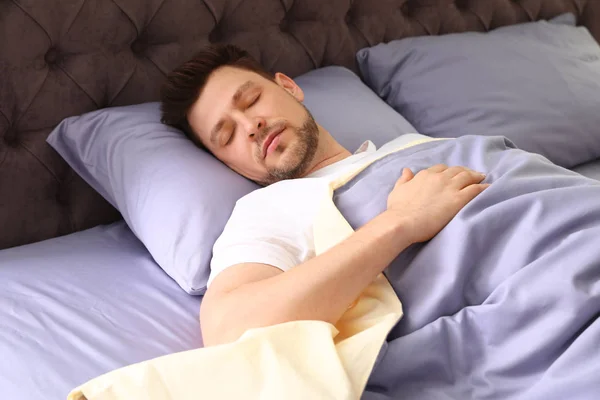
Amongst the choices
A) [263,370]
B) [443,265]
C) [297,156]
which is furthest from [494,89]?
[263,370]

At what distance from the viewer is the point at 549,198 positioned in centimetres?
83

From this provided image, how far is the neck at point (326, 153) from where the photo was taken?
1.21 m

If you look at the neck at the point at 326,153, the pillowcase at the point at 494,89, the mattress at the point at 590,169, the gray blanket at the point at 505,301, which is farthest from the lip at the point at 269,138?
the mattress at the point at 590,169

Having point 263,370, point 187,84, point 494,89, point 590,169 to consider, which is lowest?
point 590,169

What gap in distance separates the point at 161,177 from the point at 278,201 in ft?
0.75

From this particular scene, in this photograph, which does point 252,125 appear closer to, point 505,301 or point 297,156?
point 297,156

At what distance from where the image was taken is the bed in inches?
33.8

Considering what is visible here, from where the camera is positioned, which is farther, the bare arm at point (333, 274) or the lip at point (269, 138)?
the lip at point (269, 138)

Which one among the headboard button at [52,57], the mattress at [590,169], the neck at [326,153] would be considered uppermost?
the headboard button at [52,57]

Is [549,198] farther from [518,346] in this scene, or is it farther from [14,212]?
[14,212]

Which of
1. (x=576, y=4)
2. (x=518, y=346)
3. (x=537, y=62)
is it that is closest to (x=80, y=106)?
(x=518, y=346)

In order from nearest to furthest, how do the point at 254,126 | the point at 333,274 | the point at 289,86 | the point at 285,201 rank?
the point at 333,274, the point at 285,201, the point at 254,126, the point at 289,86

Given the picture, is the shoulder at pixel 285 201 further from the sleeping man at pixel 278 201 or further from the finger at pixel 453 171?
the finger at pixel 453 171

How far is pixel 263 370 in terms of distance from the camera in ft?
2.23
